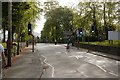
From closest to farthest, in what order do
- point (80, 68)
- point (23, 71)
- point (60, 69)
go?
1. point (23, 71)
2. point (60, 69)
3. point (80, 68)

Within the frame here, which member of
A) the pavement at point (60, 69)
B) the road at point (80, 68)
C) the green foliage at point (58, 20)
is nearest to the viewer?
the pavement at point (60, 69)

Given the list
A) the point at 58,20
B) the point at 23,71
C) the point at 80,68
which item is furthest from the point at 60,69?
the point at 58,20

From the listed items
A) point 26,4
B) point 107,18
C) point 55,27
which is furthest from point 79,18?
point 55,27

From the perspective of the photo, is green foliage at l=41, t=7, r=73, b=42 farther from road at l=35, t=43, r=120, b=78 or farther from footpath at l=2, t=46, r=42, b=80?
footpath at l=2, t=46, r=42, b=80

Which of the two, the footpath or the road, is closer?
the footpath

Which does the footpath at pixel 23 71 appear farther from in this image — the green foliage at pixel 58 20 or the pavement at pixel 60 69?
the green foliage at pixel 58 20

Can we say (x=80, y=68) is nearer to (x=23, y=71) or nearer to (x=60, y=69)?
(x=60, y=69)

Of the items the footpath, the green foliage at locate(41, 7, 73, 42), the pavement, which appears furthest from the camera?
the green foliage at locate(41, 7, 73, 42)

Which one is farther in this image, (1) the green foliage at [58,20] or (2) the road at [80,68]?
(1) the green foliage at [58,20]

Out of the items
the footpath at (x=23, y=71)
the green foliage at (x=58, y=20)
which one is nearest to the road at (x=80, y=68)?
the footpath at (x=23, y=71)

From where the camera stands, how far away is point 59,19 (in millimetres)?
106688

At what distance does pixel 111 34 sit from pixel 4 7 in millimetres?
18426

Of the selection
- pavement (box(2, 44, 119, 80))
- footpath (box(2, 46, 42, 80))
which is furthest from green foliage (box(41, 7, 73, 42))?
footpath (box(2, 46, 42, 80))

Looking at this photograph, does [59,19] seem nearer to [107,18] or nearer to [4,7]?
[107,18]
